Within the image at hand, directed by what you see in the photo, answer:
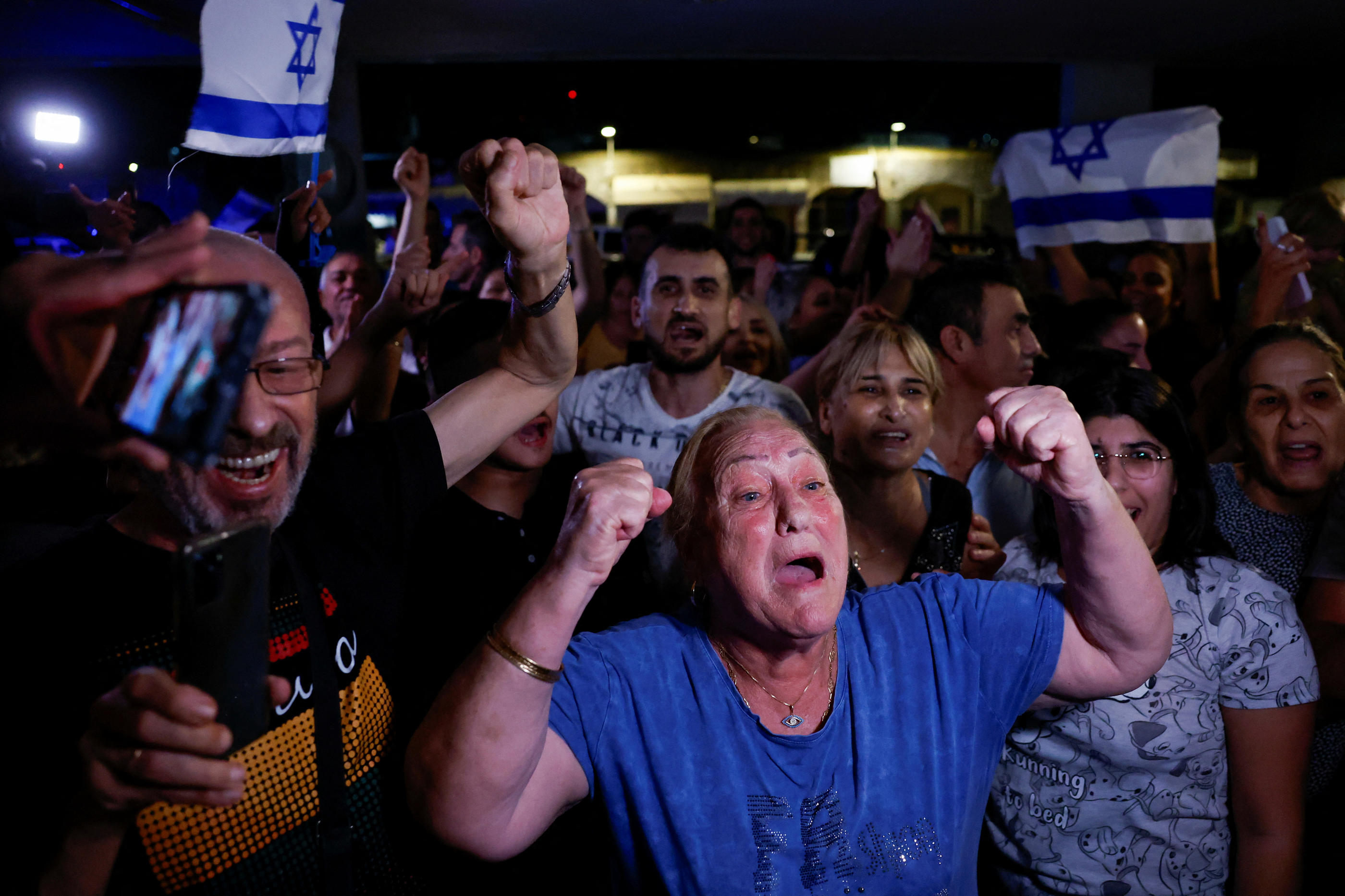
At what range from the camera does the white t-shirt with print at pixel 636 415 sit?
3117 millimetres

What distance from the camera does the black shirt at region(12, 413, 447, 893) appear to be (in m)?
1.18

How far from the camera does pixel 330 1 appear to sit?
2.44 m

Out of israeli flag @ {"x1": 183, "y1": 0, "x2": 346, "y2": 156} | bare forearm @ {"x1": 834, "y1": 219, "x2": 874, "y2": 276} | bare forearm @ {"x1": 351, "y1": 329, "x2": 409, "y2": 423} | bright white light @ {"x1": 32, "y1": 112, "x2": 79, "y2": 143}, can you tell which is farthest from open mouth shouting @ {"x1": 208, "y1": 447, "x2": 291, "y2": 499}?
bare forearm @ {"x1": 834, "y1": 219, "x2": 874, "y2": 276}

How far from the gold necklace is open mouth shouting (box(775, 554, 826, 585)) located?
0.11 m

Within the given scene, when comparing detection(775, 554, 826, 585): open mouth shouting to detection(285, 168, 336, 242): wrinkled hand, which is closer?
detection(775, 554, 826, 585): open mouth shouting

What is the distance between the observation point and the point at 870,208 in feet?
18.5

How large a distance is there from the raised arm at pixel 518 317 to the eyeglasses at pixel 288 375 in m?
0.61

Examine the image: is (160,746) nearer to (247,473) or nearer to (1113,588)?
(247,473)

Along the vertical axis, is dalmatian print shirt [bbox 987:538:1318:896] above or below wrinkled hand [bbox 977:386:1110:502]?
below

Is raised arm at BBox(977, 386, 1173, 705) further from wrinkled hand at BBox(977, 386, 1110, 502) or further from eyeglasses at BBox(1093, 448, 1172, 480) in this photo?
eyeglasses at BBox(1093, 448, 1172, 480)

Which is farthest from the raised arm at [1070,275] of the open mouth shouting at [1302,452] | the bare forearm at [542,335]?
the bare forearm at [542,335]

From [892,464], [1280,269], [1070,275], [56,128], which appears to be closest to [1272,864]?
[892,464]

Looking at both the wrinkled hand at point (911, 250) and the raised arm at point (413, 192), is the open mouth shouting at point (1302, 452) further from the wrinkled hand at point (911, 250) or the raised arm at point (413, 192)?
the raised arm at point (413, 192)

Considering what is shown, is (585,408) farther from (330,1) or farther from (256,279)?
(256,279)
